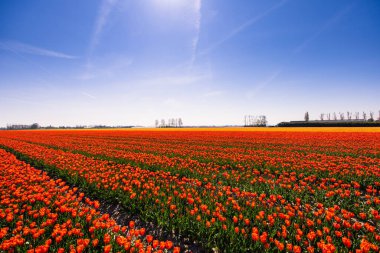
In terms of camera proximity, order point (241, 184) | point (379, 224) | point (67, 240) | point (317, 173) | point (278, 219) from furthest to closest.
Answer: point (317, 173), point (241, 184), point (379, 224), point (278, 219), point (67, 240)

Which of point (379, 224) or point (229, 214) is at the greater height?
point (229, 214)

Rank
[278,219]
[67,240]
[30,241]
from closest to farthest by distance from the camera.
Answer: [67,240] → [30,241] → [278,219]

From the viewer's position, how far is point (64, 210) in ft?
16.9

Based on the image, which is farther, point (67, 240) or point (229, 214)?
point (229, 214)

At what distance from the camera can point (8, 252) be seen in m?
3.80

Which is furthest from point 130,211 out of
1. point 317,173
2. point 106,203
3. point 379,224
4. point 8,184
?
point 317,173

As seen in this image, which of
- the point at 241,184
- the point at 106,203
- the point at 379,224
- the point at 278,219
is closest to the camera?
the point at 278,219

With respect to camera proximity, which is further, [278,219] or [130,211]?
[130,211]

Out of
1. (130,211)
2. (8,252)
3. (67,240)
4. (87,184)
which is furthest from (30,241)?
(87,184)

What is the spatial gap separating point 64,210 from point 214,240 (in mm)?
3780

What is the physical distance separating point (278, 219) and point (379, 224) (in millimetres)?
2748

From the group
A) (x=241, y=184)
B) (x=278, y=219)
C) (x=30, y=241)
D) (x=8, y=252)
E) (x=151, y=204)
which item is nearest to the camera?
(x=8, y=252)

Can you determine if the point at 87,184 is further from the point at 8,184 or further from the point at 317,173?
the point at 317,173

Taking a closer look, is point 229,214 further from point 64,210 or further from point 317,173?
point 317,173
